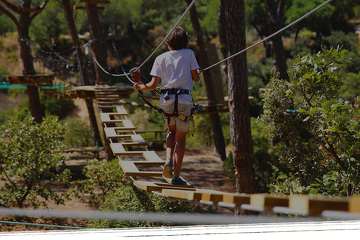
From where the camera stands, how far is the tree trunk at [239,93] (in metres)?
6.48

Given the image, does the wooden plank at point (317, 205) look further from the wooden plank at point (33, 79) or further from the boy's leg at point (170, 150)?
the wooden plank at point (33, 79)

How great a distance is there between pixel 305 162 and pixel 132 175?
93.9 inches

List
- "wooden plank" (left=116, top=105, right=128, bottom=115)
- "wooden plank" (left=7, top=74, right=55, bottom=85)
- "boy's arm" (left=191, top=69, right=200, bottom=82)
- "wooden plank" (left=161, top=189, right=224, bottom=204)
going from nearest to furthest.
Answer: "wooden plank" (left=161, top=189, right=224, bottom=204), "boy's arm" (left=191, top=69, right=200, bottom=82), "wooden plank" (left=116, top=105, right=128, bottom=115), "wooden plank" (left=7, top=74, right=55, bottom=85)

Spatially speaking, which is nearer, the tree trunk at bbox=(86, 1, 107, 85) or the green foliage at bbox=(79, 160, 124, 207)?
the green foliage at bbox=(79, 160, 124, 207)

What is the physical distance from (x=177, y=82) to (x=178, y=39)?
292mm

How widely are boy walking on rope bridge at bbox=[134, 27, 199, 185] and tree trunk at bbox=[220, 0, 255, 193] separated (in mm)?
2372

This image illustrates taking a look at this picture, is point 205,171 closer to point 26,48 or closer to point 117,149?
point 26,48

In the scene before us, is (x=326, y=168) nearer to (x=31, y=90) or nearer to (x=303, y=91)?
(x=303, y=91)

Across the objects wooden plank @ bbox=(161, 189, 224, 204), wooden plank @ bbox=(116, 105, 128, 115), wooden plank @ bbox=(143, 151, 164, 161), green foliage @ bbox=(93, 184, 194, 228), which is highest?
wooden plank @ bbox=(116, 105, 128, 115)

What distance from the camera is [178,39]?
4.11 metres

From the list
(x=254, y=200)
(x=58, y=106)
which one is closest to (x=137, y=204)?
(x=254, y=200)

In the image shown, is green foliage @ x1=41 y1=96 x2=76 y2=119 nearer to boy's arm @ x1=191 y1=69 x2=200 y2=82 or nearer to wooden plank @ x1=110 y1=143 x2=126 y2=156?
wooden plank @ x1=110 y1=143 x2=126 y2=156

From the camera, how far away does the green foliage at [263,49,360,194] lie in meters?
5.62

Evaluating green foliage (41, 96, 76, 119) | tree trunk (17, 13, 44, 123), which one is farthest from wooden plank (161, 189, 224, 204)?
green foliage (41, 96, 76, 119)
